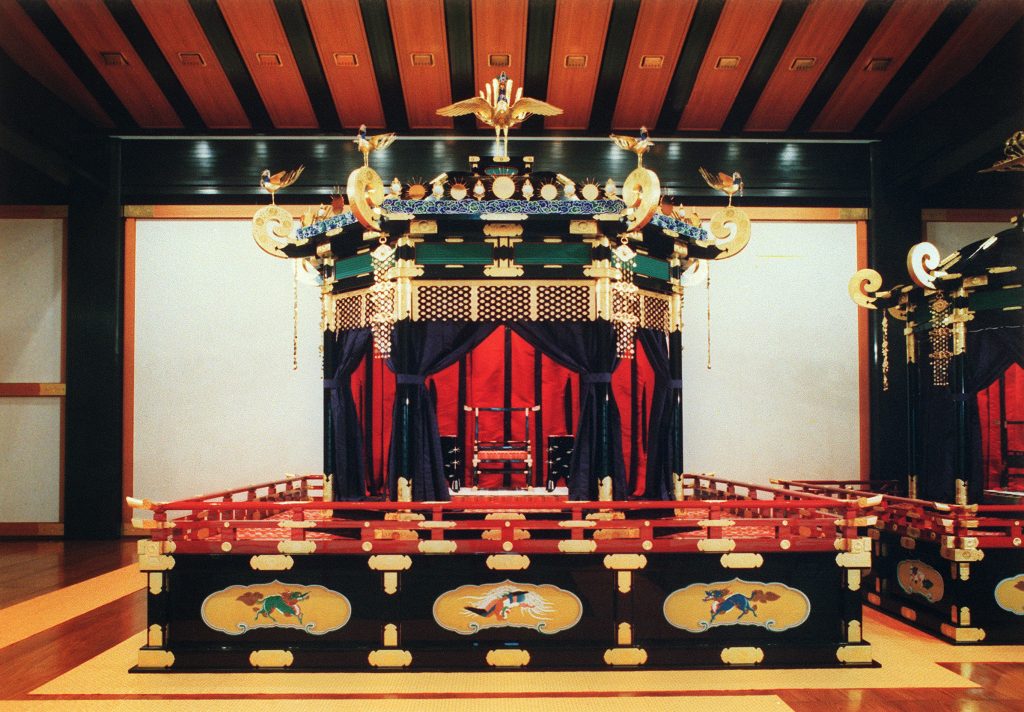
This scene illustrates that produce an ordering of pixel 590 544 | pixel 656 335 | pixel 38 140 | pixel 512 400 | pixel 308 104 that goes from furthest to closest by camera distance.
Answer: pixel 308 104 < pixel 38 140 < pixel 512 400 < pixel 656 335 < pixel 590 544

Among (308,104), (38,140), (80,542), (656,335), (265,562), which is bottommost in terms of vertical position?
(80,542)

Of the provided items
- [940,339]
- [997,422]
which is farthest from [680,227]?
[997,422]

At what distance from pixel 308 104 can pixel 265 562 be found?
6.15m

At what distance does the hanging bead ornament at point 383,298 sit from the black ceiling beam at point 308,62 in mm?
3425

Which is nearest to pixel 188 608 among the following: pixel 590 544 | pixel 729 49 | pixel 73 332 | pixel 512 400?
pixel 590 544

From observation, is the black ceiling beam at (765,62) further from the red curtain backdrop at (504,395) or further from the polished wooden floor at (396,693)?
the polished wooden floor at (396,693)

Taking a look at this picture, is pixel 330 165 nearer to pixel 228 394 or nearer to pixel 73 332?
pixel 228 394

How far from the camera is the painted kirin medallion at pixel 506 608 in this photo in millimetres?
4980

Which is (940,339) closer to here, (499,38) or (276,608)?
(499,38)

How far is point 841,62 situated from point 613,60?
2.58m

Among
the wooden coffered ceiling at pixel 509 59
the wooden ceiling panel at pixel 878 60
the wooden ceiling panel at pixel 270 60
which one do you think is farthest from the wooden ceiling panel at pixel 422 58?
the wooden ceiling panel at pixel 878 60

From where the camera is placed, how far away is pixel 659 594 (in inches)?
197

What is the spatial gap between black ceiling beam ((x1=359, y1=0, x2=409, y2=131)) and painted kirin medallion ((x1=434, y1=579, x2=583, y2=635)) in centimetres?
613

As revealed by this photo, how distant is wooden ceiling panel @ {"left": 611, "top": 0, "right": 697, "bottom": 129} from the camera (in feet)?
26.2
